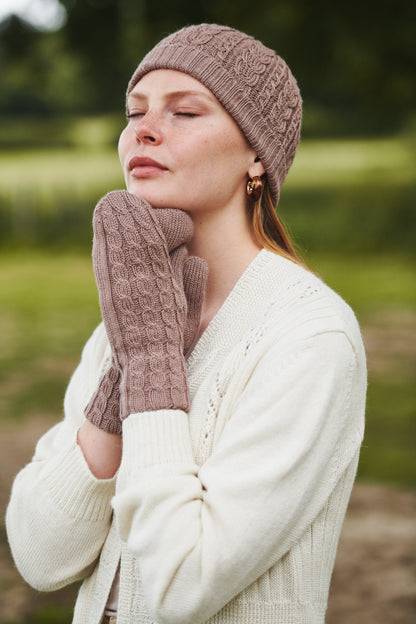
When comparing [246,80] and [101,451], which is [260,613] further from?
[246,80]

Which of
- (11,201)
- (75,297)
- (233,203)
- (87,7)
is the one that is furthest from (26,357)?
(233,203)

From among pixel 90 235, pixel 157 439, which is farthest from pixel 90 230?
pixel 157 439

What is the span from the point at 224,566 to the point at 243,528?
0.22 ft

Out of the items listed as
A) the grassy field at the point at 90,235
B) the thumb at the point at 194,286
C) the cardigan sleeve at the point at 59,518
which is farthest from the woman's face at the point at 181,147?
the grassy field at the point at 90,235

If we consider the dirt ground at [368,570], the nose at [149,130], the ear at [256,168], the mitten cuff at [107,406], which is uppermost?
the nose at [149,130]

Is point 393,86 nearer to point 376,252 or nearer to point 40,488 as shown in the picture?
point 376,252

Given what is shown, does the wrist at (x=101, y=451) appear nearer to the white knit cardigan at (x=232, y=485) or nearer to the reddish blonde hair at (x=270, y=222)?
the white knit cardigan at (x=232, y=485)

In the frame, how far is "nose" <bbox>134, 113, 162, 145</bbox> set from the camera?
56.2 inches

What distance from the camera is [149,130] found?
143 cm

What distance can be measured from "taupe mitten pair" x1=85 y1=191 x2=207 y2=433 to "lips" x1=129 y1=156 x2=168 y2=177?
0.07m

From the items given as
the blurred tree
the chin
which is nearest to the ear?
the chin

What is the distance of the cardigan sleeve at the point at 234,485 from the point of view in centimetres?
113

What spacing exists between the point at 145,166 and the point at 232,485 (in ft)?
2.13

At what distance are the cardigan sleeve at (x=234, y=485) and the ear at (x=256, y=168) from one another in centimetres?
48
